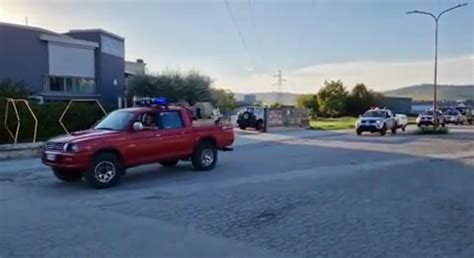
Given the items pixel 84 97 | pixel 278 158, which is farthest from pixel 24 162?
pixel 84 97

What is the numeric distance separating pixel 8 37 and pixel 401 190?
29.5 metres

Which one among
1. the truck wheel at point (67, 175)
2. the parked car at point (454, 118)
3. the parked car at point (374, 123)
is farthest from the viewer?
the parked car at point (454, 118)

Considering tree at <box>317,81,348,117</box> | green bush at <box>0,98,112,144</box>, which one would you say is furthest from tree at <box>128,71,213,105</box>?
tree at <box>317,81,348,117</box>

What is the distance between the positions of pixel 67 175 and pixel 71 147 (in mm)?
1139

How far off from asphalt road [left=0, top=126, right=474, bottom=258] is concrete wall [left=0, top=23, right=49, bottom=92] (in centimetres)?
2100

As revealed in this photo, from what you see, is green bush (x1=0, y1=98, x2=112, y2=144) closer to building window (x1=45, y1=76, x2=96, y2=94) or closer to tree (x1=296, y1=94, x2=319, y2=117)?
building window (x1=45, y1=76, x2=96, y2=94)

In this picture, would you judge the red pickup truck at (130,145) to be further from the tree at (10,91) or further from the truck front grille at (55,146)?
the tree at (10,91)

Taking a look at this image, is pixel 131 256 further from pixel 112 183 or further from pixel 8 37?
pixel 8 37

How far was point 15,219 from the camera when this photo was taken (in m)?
7.91

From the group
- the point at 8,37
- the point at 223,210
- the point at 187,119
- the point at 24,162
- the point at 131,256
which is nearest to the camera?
the point at 131,256

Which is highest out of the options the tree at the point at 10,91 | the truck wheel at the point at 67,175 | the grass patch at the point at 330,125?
the tree at the point at 10,91

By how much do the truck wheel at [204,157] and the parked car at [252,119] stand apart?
2131 cm

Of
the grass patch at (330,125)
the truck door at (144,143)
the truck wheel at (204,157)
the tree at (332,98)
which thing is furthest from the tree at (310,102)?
the truck door at (144,143)

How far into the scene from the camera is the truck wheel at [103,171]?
1101 cm
